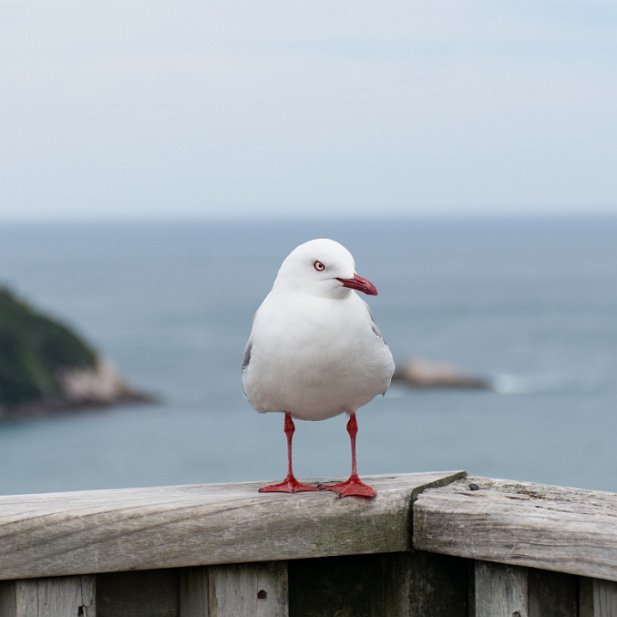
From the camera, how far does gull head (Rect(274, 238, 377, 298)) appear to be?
439 cm

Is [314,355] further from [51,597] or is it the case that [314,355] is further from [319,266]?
[51,597]

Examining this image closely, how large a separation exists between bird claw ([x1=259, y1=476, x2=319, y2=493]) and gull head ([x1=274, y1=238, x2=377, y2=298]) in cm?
60

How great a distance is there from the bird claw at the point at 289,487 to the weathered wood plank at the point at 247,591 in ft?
0.91

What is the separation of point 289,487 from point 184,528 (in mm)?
432

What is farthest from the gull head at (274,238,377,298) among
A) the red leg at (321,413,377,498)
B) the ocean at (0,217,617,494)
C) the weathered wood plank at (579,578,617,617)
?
the ocean at (0,217,617,494)

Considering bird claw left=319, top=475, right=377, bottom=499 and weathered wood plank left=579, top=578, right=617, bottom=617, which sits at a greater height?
bird claw left=319, top=475, right=377, bottom=499

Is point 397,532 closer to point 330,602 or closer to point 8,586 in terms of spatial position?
Answer: point 330,602

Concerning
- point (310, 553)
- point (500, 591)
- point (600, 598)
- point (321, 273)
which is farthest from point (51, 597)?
point (600, 598)

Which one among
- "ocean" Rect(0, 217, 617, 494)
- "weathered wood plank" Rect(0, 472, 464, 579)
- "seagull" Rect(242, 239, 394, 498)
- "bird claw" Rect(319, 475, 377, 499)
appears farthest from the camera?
"ocean" Rect(0, 217, 617, 494)

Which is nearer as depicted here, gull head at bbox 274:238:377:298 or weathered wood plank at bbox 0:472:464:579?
weathered wood plank at bbox 0:472:464:579

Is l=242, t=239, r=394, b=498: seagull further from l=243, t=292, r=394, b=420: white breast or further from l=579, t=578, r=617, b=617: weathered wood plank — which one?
l=579, t=578, r=617, b=617: weathered wood plank

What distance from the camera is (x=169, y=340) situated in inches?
5054

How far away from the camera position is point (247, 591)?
152 inches

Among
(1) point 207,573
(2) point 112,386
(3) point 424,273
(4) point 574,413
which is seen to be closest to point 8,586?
(1) point 207,573
